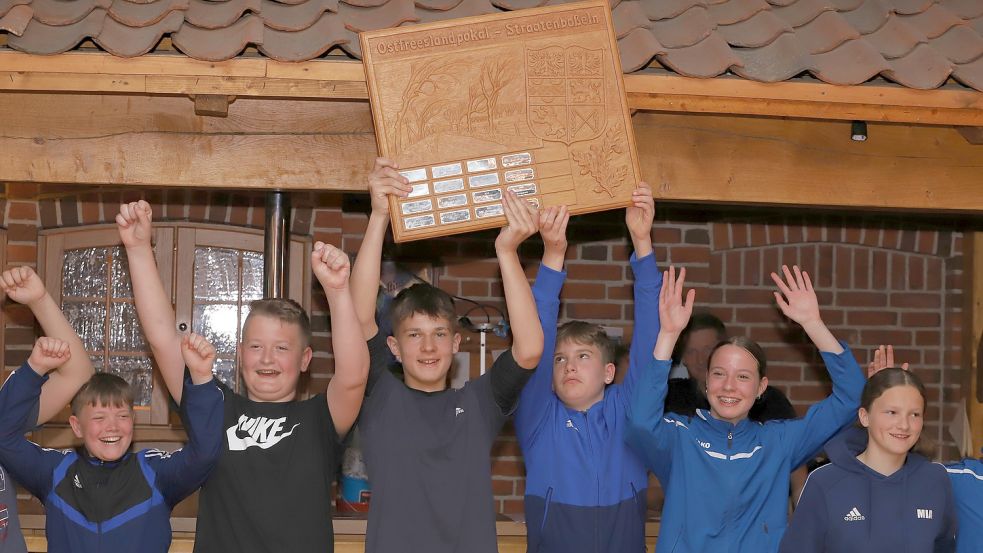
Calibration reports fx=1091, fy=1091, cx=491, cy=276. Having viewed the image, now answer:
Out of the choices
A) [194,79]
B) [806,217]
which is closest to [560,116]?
[194,79]

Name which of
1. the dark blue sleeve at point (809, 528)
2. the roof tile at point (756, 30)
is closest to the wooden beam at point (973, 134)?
the roof tile at point (756, 30)

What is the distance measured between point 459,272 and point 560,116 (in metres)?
2.51

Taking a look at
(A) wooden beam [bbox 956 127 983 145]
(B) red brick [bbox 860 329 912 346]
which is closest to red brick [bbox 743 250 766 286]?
(B) red brick [bbox 860 329 912 346]

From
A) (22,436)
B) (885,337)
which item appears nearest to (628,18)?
(22,436)

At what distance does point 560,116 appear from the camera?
134 inches

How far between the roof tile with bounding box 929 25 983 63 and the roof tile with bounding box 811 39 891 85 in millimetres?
246

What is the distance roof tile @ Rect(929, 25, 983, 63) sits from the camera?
3578mm

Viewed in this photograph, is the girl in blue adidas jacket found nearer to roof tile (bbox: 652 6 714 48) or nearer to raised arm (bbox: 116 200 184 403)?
roof tile (bbox: 652 6 714 48)

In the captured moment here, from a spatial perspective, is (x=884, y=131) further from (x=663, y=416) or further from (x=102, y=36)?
(x=102, y=36)

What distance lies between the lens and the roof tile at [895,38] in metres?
3.56

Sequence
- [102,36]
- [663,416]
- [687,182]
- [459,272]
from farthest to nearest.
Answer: [459,272], [687,182], [663,416], [102,36]

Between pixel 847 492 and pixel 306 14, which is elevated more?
pixel 306 14

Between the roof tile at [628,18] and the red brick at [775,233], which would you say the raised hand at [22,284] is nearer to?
the roof tile at [628,18]

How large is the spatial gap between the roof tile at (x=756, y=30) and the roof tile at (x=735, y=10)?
15mm
